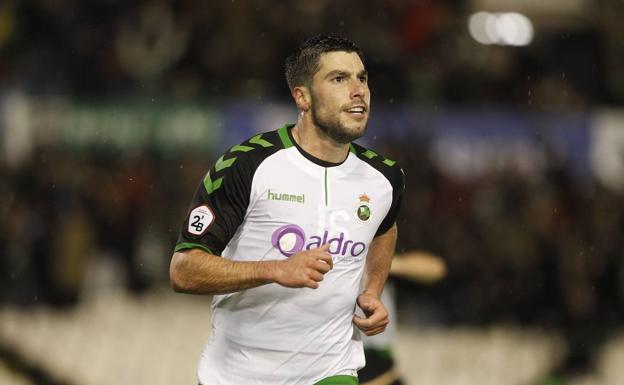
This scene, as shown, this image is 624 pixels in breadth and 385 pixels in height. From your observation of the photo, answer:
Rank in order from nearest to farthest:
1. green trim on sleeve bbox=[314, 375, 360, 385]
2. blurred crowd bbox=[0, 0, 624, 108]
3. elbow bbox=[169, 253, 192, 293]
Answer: elbow bbox=[169, 253, 192, 293] → green trim on sleeve bbox=[314, 375, 360, 385] → blurred crowd bbox=[0, 0, 624, 108]

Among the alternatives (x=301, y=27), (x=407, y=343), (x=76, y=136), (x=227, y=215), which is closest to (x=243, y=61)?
Result: (x=301, y=27)

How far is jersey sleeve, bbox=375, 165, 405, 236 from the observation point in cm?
507

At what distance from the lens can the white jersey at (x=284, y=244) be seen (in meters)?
4.68

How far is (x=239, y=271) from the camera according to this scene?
4.43 meters

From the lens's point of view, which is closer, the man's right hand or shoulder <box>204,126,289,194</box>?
the man's right hand

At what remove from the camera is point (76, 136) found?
14.3 m

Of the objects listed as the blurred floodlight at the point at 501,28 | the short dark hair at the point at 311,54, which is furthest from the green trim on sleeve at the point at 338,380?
the blurred floodlight at the point at 501,28

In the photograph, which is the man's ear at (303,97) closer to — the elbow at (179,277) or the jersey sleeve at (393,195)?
the jersey sleeve at (393,195)

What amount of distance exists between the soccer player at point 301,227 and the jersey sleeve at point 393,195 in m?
0.06

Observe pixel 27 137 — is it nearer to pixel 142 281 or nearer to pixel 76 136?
pixel 76 136

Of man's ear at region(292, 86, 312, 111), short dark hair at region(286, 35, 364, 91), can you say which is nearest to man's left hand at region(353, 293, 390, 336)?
man's ear at region(292, 86, 312, 111)

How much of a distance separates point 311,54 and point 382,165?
1.89 feet

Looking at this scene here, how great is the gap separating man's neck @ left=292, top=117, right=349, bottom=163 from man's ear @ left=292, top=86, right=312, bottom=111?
6cm

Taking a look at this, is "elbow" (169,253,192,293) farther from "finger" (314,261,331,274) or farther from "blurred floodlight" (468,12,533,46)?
"blurred floodlight" (468,12,533,46)
